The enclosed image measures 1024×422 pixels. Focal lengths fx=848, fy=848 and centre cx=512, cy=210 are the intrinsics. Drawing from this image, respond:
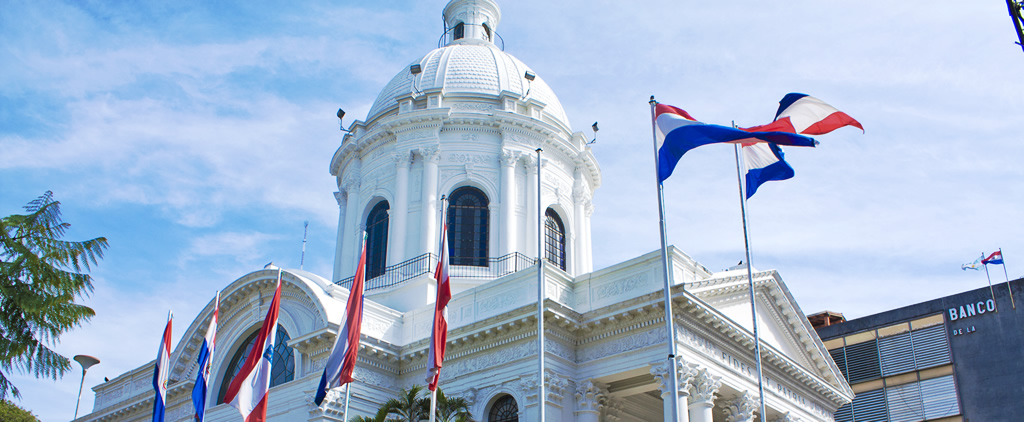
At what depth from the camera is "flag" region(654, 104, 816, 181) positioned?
51.0 feet

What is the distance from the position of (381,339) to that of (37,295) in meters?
10.9

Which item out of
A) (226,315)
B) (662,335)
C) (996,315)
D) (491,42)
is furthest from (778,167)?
(996,315)

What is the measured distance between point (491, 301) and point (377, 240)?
31.3 feet

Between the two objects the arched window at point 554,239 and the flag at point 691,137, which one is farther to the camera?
the arched window at point 554,239

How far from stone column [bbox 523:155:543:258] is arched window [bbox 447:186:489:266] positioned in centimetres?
150

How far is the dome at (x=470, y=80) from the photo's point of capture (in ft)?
110

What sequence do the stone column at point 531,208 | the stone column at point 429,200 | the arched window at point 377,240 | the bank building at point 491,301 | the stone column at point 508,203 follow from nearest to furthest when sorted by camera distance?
the bank building at point 491,301 < the stone column at point 429,200 < the stone column at point 508,203 < the stone column at point 531,208 < the arched window at point 377,240

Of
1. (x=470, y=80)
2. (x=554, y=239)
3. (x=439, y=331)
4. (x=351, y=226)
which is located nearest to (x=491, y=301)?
(x=439, y=331)

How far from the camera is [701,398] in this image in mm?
20016

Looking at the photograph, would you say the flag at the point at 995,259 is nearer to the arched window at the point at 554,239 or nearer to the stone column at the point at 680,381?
the arched window at the point at 554,239

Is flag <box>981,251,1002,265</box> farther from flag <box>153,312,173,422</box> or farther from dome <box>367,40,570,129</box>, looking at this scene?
flag <box>153,312,173,422</box>

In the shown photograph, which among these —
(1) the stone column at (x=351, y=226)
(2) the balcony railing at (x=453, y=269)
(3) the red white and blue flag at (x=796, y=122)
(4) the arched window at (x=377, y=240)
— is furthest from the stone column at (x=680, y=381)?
(1) the stone column at (x=351, y=226)

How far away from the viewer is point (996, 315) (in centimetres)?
3694

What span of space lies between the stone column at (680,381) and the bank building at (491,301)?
5 cm
